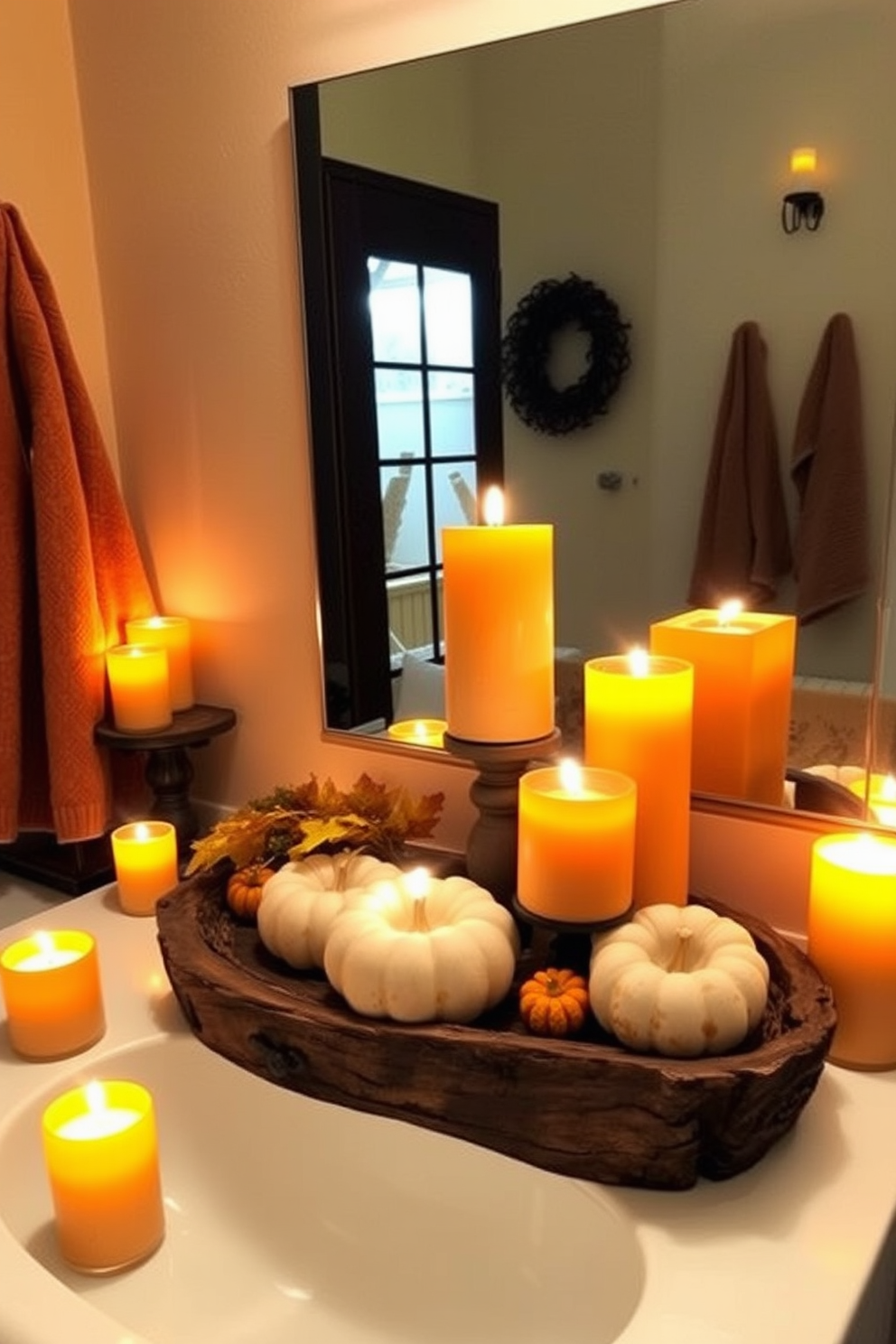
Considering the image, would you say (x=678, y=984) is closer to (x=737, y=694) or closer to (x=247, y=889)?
(x=737, y=694)

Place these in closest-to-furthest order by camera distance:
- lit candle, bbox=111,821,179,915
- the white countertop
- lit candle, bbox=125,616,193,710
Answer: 1. the white countertop
2. lit candle, bbox=111,821,179,915
3. lit candle, bbox=125,616,193,710

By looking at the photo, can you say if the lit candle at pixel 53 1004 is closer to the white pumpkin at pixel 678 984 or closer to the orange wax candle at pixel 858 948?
the white pumpkin at pixel 678 984

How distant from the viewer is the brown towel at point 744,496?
2.74 feet

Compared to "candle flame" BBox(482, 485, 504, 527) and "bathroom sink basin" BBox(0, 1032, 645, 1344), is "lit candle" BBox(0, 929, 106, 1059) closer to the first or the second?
"bathroom sink basin" BBox(0, 1032, 645, 1344)

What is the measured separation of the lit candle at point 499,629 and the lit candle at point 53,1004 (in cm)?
36

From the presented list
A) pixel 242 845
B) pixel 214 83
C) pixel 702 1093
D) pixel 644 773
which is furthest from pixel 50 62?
pixel 702 1093

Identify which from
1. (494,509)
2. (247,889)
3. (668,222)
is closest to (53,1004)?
(247,889)

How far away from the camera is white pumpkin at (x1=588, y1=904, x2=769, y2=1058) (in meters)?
0.65

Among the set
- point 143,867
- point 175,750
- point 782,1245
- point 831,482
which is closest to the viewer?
point 782,1245

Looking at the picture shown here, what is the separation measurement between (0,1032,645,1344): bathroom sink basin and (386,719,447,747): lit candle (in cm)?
38

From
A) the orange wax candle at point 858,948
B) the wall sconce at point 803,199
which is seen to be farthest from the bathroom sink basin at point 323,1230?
the wall sconce at point 803,199

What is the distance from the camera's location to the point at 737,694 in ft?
2.84

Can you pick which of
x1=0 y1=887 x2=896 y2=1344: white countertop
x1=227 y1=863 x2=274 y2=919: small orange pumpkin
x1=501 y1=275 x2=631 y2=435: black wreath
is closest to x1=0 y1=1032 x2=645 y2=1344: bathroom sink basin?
x1=0 y1=887 x2=896 y2=1344: white countertop

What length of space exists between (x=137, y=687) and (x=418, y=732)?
0.31m
